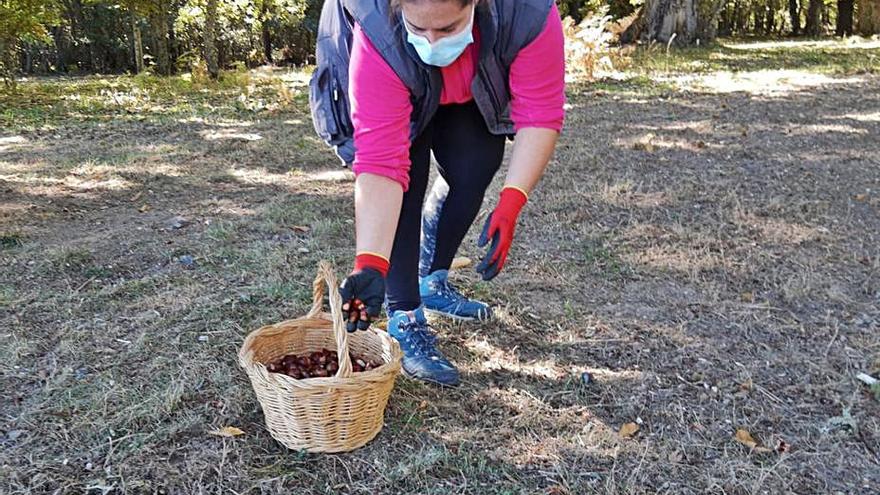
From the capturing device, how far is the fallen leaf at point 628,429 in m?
1.94

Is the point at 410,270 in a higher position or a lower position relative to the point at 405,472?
higher

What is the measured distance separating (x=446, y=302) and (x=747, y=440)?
100 cm

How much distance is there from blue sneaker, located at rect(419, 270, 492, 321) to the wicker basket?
1.67ft

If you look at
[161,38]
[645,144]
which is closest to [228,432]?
[645,144]

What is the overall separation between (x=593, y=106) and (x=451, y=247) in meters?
4.40

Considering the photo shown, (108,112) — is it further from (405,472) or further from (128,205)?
(405,472)

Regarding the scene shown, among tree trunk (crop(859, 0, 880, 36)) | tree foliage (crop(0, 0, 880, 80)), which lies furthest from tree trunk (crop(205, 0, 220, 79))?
tree trunk (crop(859, 0, 880, 36))

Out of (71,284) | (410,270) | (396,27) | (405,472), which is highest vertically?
(396,27)

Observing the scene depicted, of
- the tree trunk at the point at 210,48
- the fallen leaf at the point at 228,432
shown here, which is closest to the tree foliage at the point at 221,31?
the tree trunk at the point at 210,48

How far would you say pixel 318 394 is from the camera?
1688 mm

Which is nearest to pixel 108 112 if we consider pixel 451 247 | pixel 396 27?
pixel 451 247

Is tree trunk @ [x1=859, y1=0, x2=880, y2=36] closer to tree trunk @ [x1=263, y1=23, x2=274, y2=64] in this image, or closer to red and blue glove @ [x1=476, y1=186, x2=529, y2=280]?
tree trunk @ [x1=263, y1=23, x2=274, y2=64]

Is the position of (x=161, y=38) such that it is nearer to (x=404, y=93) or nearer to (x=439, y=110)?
(x=439, y=110)

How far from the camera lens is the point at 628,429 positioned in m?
1.95
